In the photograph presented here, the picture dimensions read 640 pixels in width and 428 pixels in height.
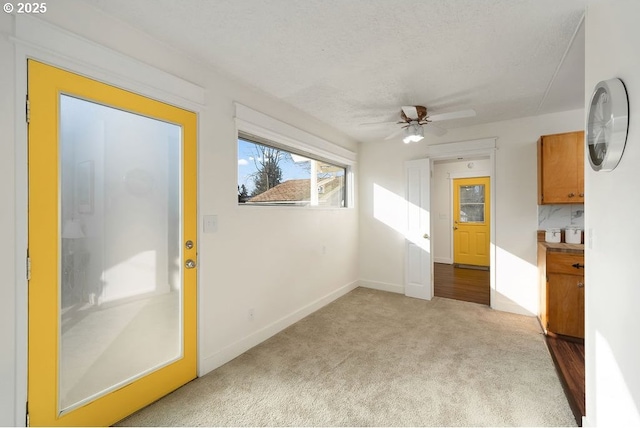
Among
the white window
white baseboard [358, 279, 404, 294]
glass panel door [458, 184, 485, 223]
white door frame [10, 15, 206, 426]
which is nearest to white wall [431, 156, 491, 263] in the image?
glass panel door [458, 184, 485, 223]

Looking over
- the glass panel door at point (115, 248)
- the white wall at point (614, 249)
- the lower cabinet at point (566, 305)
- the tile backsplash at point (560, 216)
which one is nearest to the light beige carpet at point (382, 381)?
the lower cabinet at point (566, 305)

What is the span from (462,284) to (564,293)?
226 centimetres

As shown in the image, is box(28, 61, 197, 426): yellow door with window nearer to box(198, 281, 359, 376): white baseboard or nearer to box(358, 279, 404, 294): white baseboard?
box(198, 281, 359, 376): white baseboard

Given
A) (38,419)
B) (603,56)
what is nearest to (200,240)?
(38,419)

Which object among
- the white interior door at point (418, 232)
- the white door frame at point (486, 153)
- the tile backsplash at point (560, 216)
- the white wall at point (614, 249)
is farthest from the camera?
the white interior door at point (418, 232)

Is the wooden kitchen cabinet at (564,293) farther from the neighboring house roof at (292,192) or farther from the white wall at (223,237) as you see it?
the neighboring house roof at (292,192)

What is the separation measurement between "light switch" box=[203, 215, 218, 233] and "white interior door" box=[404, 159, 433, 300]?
3073mm

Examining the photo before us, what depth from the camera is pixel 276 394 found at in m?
2.02

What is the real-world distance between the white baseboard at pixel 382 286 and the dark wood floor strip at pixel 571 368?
194cm

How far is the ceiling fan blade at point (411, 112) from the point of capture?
→ 9.23ft

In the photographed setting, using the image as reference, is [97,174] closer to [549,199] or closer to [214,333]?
[214,333]

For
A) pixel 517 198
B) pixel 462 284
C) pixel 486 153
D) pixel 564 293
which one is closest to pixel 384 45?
pixel 486 153

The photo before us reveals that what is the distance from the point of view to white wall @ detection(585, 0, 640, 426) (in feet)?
3.73

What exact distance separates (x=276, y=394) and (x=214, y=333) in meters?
0.75
